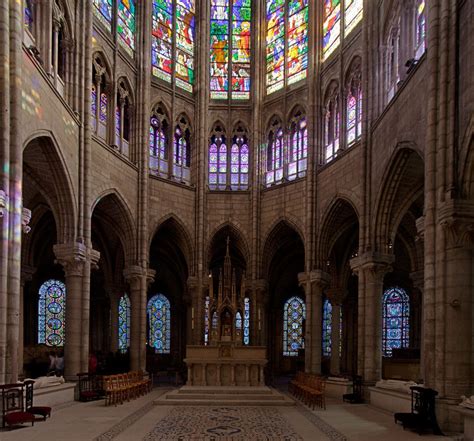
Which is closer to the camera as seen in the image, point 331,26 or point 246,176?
point 331,26

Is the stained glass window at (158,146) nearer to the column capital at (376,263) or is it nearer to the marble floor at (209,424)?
the column capital at (376,263)

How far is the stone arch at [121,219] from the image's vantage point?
91.5 ft

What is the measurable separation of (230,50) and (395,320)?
1773cm

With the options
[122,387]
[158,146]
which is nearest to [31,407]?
[122,387]

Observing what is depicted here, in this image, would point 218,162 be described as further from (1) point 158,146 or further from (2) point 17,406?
(2) point 17,406

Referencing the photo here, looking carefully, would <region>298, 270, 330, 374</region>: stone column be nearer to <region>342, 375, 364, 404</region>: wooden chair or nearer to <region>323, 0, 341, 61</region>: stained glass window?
<region>342, 375, 364, 404</region>: wooden chair

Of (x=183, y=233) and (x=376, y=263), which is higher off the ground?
(x=183, y=233)

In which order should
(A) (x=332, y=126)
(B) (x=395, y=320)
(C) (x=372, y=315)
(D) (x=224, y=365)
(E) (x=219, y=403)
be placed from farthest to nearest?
(B) (x=395, y=320) → (A) (x=332, y=126) → (D) (x=224, y=365) → (C) (x=372, y=315) → (E) (x=219, y=403)

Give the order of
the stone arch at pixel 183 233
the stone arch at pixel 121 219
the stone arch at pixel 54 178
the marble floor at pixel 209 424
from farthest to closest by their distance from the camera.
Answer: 1. the stone arch at pixel 183 233
2. the stone arch at pixel 121 219
3. the stone arch at pixel 54 178
4. the marble floor at pixel 209 424

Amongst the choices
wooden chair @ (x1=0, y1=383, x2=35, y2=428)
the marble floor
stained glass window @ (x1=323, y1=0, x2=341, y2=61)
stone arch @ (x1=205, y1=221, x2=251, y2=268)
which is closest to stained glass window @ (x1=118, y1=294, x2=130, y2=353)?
stone arch @ (x1=205, y1=221, x2=251, y2=268)

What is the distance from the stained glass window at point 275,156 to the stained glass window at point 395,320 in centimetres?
1028

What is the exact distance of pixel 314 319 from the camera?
93.2ft

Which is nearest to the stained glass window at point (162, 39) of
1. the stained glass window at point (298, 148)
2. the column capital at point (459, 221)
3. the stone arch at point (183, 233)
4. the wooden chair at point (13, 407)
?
the stained glass window at point (298, 148)

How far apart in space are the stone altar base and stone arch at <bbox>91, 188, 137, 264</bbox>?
331 inches
